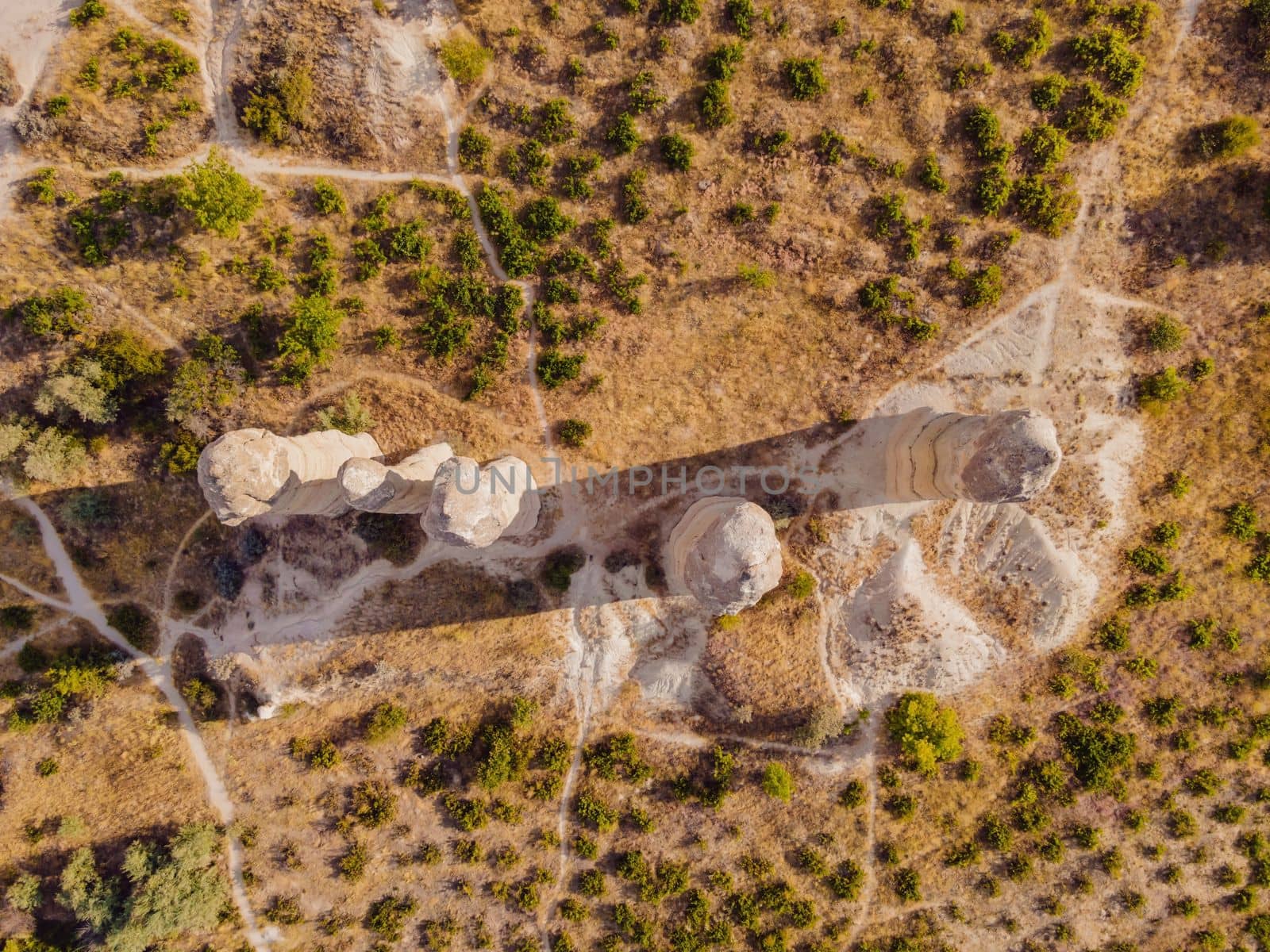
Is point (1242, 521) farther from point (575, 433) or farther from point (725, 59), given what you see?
point (725, 59)

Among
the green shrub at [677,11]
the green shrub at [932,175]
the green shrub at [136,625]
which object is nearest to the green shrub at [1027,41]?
the green shrub at [932,175]

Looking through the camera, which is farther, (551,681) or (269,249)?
(551,681)

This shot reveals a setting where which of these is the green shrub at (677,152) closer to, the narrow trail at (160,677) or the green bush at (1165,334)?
the green bush at (1165,334)

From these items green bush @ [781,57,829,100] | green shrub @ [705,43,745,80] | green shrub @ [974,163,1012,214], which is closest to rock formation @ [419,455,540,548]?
green shrub @ [705,43,745,80]

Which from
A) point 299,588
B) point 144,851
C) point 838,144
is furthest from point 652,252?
point 144,851

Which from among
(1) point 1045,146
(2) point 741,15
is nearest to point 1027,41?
(1) point 1045,146

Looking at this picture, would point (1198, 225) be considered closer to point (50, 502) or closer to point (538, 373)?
point (538, 373)

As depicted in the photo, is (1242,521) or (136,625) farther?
(136,625)

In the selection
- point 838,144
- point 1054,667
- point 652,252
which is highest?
point 838,144
